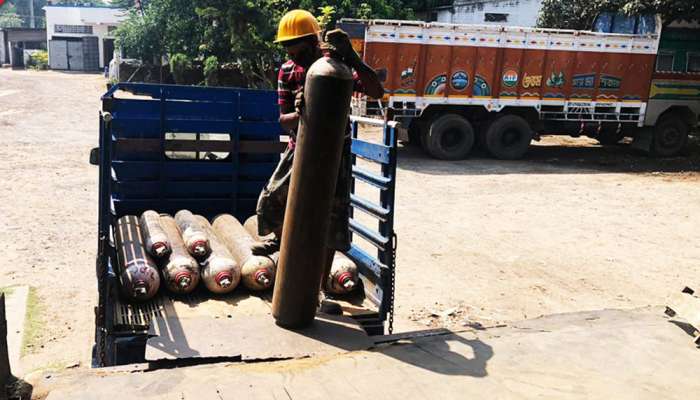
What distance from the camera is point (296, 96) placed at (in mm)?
3480

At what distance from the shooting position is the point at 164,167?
530 centimetres

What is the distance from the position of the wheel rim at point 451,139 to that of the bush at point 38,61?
4199cm

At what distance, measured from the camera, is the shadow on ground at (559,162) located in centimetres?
1416

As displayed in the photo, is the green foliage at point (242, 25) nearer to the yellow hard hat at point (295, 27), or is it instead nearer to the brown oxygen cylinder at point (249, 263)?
the brown oxygen cylinder at point (249, 263)

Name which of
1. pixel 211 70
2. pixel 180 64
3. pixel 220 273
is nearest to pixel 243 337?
pixel 220 273

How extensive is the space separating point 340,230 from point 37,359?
2.59m

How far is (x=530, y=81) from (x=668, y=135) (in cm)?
435

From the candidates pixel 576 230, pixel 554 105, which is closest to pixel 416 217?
pixel 576 230

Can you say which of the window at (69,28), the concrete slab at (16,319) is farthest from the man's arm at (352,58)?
the window at (69,28)

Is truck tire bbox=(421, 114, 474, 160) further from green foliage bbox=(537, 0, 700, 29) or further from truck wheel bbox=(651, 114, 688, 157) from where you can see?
truck wheel bbox=(651, 114, 688, 157)

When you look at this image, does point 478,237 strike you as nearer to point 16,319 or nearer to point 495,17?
point 16,319

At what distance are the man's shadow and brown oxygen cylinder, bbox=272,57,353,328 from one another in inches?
21.2

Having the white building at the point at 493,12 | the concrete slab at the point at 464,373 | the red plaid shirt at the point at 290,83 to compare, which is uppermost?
the white building at the point at 493,12

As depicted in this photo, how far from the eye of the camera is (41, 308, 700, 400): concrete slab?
279cm
